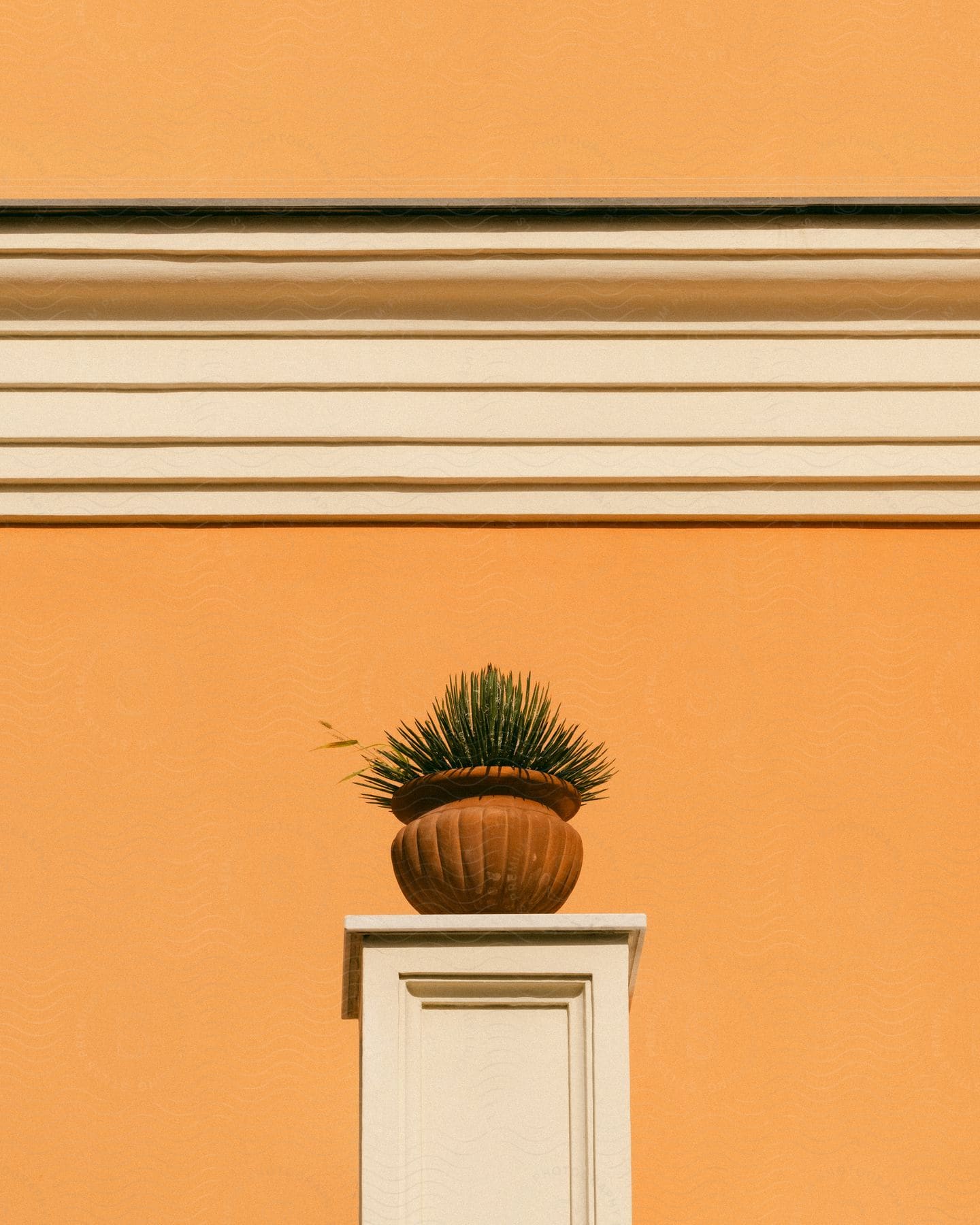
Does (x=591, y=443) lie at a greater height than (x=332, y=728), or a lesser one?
greater

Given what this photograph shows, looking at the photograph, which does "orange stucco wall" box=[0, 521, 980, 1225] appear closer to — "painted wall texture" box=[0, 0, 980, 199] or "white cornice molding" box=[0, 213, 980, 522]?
"white cornice molding" box=[0, 213, 980, 522]

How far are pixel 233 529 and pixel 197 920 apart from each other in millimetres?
1003

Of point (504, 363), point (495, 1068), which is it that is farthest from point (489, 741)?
→ point (504, 363)

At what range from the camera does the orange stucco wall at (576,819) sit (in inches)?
197

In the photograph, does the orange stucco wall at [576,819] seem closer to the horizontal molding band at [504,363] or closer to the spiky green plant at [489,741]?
the horizontal molding band at [504,363]

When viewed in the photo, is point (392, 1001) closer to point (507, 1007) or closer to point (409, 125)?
point (507, 1007)

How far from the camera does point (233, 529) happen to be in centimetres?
566

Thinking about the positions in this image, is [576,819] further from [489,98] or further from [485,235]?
[489,98]

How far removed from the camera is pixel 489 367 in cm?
575

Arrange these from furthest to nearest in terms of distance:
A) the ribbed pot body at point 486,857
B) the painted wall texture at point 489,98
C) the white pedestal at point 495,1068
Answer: the painted wall texture at point 489,98
the ribbed pot body at point 486,857
the white pedestal at point 495,1068

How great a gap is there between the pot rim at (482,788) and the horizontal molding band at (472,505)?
3.92 feet

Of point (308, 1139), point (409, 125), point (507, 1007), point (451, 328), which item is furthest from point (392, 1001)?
point (409, 125)

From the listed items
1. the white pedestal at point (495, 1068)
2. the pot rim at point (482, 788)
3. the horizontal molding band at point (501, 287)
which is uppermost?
the horizontal molding band at point (501, 287)

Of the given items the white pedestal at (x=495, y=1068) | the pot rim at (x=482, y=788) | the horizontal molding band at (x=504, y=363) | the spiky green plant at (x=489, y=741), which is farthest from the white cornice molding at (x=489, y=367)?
the white pedestal at (x=495, y=1068)
